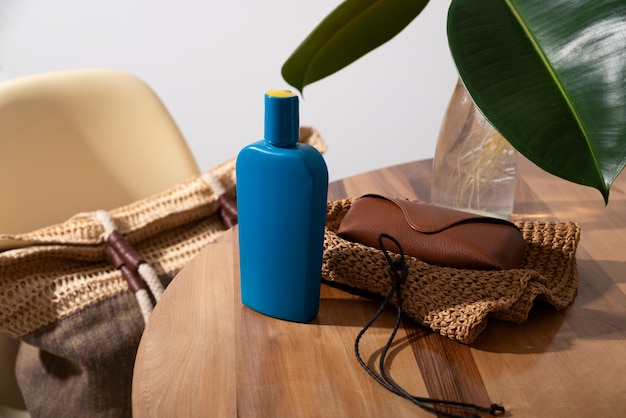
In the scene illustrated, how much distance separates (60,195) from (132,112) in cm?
20

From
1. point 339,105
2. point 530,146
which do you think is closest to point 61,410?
point 530,146

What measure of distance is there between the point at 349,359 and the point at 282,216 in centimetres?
15

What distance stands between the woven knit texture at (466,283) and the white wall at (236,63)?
147 cm

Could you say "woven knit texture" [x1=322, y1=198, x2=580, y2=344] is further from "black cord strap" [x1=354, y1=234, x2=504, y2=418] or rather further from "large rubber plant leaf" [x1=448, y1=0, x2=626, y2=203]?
"large rubber plant leaf" [x1=448, y1=0, x2=626, y2=203]

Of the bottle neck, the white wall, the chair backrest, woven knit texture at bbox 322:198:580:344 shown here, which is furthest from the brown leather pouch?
the white wall

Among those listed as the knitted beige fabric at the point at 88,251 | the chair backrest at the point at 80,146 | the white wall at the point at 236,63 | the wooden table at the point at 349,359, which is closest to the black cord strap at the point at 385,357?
the wooden table at the point at 349,359

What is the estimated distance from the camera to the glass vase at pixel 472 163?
0.95 meters

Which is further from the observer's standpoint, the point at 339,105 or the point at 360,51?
the point at 339,105

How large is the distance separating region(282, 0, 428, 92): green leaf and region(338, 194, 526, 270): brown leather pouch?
0.17 metres

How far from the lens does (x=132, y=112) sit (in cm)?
130

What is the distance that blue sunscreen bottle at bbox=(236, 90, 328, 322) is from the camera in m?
0.70

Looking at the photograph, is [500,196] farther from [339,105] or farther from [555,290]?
[339,105]

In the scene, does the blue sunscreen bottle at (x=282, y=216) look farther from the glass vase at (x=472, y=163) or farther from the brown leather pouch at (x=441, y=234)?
the glass vase at (x=472, y=163)

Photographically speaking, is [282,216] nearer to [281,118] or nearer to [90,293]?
[281,118]
